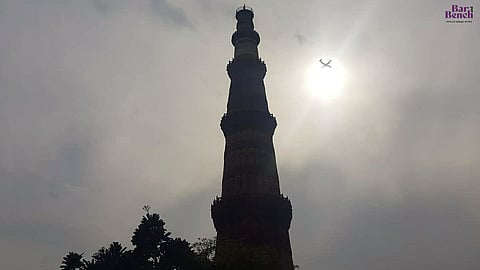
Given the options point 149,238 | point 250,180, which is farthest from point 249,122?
point 149,238

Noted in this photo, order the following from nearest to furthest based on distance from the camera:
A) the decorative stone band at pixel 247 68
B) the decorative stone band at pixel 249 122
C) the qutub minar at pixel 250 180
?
1. the qutub minar at pixel 250 180
2. the decorative stone band at pixel 249 122
3. the decorative stone band at pixel 247 68

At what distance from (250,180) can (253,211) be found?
3510 millimetres

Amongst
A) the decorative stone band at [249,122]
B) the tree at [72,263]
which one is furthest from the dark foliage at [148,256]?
the decorative stone band at [249,122]

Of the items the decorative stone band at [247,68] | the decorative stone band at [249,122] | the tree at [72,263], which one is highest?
the decorative stone band at [247,68]

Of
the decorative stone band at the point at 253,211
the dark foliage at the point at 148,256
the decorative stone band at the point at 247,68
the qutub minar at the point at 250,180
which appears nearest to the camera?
the dark foliage at the point at 148,256

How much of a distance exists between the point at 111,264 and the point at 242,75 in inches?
1219

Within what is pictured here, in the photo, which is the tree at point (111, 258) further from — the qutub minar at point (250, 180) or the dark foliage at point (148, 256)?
the qutub minar at point (250, 180)

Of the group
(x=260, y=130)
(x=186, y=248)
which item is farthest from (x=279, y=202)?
(x=186, y=248)

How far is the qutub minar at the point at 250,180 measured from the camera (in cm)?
5256

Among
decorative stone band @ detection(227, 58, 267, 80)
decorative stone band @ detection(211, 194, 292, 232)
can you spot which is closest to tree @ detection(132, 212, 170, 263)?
decorative stone band @ detection(211, 194, 292, 232)

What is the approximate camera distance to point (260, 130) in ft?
191

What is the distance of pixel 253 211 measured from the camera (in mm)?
53250

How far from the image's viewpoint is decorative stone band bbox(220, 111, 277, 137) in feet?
191

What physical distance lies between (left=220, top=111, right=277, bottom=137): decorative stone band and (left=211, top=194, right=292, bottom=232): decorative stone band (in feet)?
27.2
